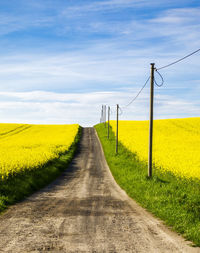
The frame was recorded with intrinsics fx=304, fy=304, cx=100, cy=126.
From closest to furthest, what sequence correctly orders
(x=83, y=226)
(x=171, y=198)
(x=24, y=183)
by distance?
(x=83, y=226)
(x=171, y=198)
(x=24, y=183)

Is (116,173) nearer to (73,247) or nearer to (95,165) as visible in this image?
(95,165)

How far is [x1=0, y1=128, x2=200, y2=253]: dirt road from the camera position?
801 centimetres

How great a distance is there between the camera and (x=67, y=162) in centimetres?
3288

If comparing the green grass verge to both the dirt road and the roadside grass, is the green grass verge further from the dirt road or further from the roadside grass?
the roadside grass

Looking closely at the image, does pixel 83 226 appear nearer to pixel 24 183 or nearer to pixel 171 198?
pixel 171 198

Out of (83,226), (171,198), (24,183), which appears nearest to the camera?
(83,226)

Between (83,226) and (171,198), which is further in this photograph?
(171,198)

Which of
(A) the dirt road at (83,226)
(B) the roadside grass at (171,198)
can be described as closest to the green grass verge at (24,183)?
(A) the dirt road at (83,226)

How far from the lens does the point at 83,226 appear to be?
9.94 metres

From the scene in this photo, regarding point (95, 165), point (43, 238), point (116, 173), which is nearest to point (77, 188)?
point (116, 173)

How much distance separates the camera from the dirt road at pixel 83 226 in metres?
8.01

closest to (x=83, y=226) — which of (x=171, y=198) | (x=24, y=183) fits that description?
(x=171, y=198)

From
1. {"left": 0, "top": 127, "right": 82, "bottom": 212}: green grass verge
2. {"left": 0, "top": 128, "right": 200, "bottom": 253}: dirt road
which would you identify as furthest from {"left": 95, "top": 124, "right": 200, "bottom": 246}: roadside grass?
{"left": 0, "top": 127, "right": 82, "bottom": 212}: green grass verge

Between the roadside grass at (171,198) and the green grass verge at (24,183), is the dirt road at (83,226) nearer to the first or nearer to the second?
the roadside grass at (171,198)
